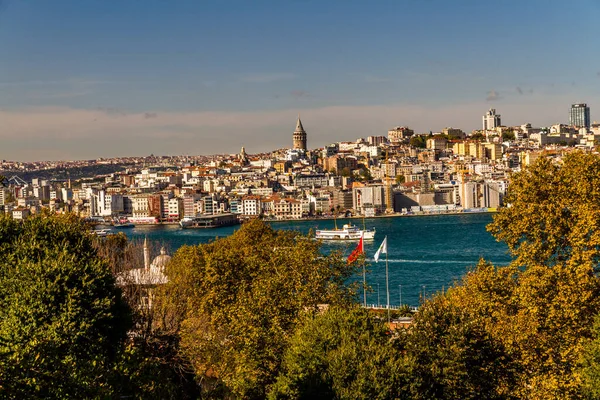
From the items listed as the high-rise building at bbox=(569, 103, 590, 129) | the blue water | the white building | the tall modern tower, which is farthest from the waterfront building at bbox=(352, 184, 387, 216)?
the high-rise building at bbox=(569, 103, 590, 129)

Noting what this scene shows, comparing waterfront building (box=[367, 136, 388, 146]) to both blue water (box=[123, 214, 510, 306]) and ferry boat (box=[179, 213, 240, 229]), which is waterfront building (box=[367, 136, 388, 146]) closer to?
blue water (box=[123, 214, 510, 306])

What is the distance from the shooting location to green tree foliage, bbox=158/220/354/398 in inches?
226

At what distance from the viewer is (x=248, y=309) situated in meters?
6.06

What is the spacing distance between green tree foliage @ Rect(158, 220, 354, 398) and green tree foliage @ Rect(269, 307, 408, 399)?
0.33 meters

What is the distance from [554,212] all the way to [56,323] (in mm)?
3417

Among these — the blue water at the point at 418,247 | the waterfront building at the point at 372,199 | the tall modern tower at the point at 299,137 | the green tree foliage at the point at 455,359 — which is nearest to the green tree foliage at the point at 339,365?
the green tree foliage at the point at 455,359

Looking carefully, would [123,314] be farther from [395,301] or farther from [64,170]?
[64,170]

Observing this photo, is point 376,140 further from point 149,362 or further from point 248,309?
point 149,362

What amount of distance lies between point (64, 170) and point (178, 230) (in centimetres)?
5705

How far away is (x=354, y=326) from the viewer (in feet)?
18.1

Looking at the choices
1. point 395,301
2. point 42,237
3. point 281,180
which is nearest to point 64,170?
point 281,180

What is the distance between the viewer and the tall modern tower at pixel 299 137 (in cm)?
7225

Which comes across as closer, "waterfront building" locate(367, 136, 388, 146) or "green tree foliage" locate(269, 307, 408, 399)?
"green tree foliage" locate(269, 307, 408, 399)

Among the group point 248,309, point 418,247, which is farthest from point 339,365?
point 418,247
